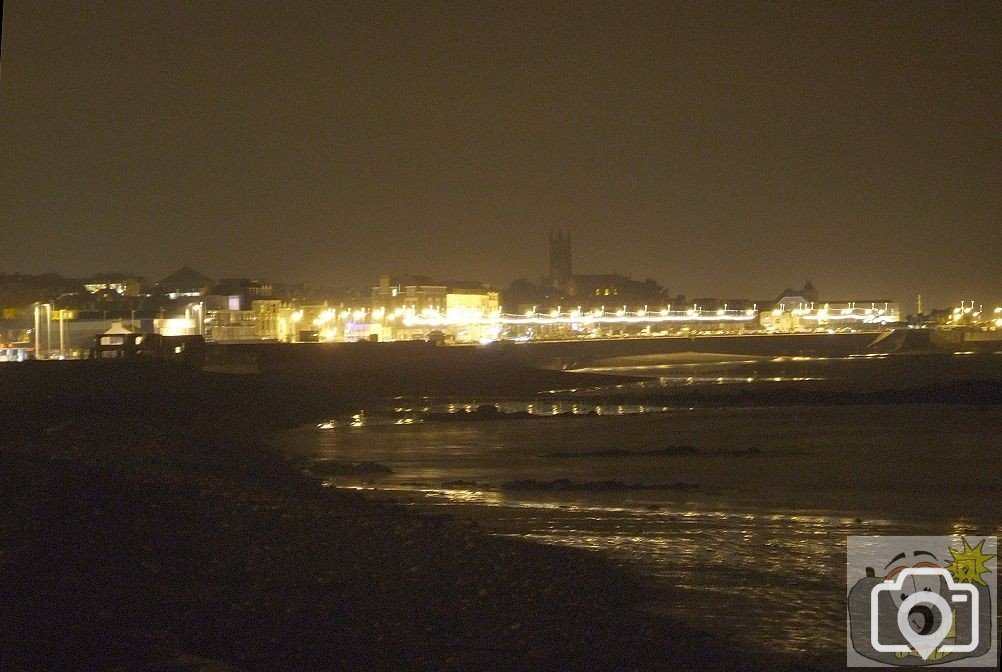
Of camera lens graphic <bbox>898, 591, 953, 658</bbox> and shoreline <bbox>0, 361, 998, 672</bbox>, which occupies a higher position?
shoreline <bbox>0, 361, 998, 672</bbox>

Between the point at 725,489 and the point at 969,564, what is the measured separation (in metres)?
6.10

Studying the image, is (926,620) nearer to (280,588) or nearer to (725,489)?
(280,588)

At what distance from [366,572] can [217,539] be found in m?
1.63

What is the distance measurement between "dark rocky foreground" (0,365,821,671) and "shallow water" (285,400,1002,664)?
0.82 m

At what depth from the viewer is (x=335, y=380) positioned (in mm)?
47250

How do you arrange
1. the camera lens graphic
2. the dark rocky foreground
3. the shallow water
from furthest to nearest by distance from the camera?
the shallow water → the camera lens graphic → the dark rocky foreground

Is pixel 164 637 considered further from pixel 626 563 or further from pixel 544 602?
pixel 626 563

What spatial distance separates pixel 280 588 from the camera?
8.30 metres

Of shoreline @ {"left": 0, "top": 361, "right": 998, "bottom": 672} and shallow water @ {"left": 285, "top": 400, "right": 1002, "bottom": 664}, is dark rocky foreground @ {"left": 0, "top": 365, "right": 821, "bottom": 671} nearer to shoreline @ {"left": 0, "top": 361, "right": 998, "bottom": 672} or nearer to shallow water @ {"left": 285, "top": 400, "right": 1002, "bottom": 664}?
shoreline @ {"left": 0, "top": 361, "right": 998, "bottom": 672}

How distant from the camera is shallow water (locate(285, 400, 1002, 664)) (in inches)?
366

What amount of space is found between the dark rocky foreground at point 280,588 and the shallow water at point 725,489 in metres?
0.82

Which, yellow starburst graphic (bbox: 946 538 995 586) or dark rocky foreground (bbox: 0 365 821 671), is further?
yellow starburst graphic (bbox: 946 538 995 586)

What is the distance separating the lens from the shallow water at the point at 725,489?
9297 mm

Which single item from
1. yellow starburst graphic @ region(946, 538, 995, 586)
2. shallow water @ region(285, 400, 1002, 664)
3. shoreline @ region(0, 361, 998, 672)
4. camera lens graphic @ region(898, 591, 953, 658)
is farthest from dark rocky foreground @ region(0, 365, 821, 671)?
yellow starburst graphic @ region(946, 538, 995, 586)
